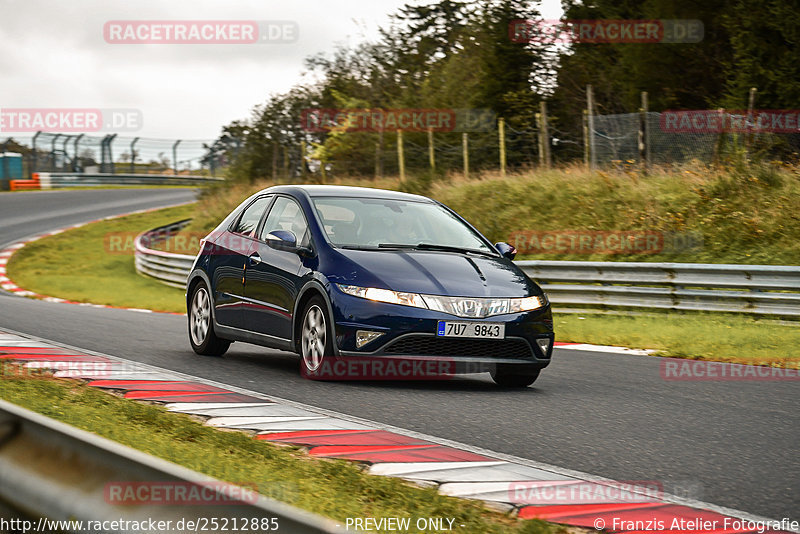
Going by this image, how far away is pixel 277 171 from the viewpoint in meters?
37.0

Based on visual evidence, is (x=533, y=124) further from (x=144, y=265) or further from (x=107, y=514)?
(x=107, y=514)

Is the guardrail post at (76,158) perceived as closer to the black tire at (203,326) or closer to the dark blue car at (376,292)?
the black tire at (203,326)

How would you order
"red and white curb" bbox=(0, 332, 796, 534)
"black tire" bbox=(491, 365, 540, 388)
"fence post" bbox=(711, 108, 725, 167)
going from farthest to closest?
"fence post" bbox=(711, 108, 725, 167)
"black tire" bbox=(491, 365, 540, 388)
"red and white curb" bbox=(0, 332, 796, 534)

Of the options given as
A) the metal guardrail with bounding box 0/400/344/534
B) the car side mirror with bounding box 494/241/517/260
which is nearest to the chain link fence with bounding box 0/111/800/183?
the car side mirror with bounding box 494/241/517/260

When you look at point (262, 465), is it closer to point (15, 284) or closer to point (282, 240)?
point (282, 240)

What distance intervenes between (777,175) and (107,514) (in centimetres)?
1771

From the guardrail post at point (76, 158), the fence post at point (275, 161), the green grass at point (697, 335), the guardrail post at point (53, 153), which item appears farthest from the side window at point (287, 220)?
the guardrail post at point (76, 158)

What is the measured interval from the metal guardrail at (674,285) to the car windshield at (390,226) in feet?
20.8

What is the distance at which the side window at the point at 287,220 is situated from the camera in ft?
29.3

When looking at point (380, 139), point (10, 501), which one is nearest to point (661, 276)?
point (10, 501)

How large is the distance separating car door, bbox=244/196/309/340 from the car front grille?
1190 mm

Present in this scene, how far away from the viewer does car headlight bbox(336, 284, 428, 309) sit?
7.77 metres

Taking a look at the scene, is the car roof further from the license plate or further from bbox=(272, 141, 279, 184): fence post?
bbox=(272, 141, 279, 184): fence post

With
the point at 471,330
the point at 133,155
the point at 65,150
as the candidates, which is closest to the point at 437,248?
the point at 471,330
